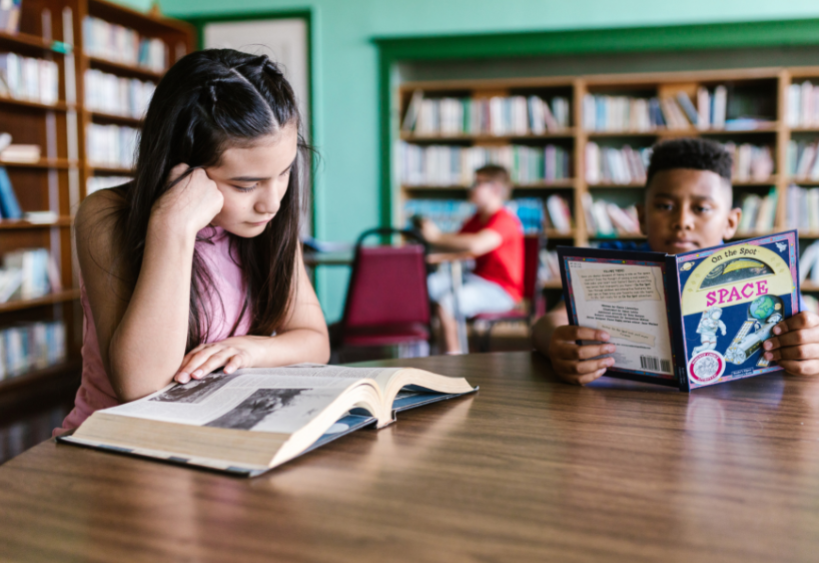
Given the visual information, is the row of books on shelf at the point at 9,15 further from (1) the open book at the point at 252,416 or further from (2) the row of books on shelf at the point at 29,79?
(1) the open book at the point at 252,416

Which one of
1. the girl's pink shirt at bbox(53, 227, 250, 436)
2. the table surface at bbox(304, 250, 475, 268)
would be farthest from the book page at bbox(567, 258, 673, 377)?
the table surface at bbox(304, 250, 475, 268)

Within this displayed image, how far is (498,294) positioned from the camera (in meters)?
3.46

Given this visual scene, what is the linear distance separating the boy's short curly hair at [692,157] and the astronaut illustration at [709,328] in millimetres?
626

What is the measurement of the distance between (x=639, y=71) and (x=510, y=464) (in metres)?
A: 4.69

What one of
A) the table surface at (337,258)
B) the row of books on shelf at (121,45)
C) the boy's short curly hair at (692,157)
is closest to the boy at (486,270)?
the table surface at (337,258)

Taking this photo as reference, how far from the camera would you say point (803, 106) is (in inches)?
164

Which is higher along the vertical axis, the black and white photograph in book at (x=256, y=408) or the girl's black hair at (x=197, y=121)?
the girl's black hair at (x=197, y=121)

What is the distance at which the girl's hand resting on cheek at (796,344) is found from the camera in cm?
92

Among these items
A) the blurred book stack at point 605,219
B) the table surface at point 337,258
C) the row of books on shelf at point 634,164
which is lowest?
the table surface at point 337,258

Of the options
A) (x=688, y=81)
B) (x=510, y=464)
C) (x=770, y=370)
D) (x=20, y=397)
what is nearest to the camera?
(x=510, y=464)

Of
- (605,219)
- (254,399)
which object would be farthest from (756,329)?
(605,219)

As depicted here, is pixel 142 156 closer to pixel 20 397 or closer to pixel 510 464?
pixel 510 464

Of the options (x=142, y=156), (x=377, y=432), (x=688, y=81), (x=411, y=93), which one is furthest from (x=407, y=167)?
(x=377, y=432)

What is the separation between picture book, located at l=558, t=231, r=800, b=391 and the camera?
85 cm
